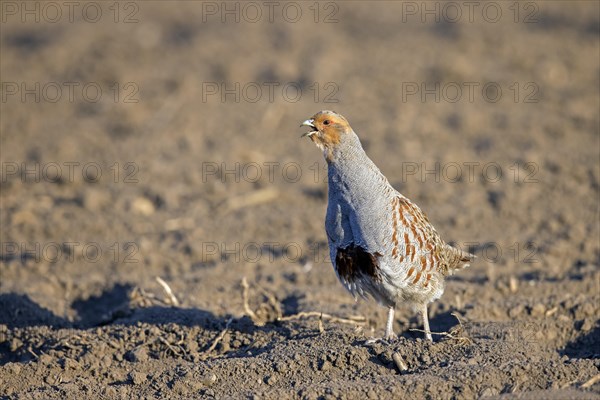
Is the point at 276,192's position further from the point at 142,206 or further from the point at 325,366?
the point at 325,366

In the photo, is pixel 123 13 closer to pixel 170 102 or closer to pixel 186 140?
pixel 170 102

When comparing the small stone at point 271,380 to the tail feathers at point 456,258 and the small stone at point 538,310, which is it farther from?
the small stone at point 538,310

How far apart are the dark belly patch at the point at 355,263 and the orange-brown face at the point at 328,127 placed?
2.37ft

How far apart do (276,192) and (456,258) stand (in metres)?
3.92

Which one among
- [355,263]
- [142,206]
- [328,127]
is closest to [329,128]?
[328,127]

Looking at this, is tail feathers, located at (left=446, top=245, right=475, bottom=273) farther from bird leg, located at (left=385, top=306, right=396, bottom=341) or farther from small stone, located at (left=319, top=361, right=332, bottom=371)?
small stone, located at (left=319, top=361, right=332, bottom=371)

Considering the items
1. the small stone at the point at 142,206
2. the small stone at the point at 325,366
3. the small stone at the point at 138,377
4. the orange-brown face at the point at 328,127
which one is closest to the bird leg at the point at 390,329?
the small stone at the point at 325,366

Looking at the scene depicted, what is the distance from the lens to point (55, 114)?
13.2 meters

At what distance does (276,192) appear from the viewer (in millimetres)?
10281

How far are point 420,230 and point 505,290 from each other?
179cm

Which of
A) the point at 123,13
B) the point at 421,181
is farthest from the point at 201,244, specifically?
the point at 123,13

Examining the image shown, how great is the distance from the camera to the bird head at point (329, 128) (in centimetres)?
610

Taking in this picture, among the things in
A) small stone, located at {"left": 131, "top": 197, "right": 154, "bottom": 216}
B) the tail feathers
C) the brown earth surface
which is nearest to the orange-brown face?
the tail feathers

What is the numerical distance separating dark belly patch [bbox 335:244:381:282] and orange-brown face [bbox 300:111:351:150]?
72 centimetres
